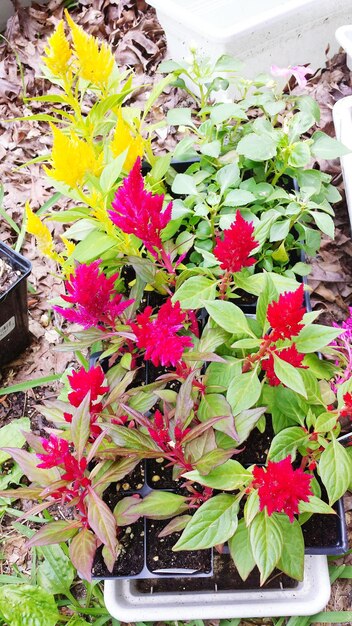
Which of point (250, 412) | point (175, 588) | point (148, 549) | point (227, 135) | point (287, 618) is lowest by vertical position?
point (287, 618)

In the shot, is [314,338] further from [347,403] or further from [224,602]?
[224,602]

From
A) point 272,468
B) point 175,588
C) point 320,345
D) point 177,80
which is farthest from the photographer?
point 177,80

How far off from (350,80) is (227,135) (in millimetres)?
731

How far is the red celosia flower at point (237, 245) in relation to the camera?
105cm

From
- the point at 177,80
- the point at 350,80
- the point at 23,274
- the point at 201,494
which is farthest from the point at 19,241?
the point at 350,80

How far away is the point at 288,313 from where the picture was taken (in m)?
0.98

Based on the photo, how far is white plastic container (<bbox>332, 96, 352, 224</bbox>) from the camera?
1.78 m

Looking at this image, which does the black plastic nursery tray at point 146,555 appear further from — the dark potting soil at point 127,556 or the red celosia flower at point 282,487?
the red celosia flower at point 282,487

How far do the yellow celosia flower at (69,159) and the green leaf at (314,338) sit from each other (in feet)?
1.76

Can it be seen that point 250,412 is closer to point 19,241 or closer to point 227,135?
point 227,135

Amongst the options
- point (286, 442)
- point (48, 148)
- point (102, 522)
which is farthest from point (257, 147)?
point (48, 148)

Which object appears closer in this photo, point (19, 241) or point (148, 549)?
point (148, 549)

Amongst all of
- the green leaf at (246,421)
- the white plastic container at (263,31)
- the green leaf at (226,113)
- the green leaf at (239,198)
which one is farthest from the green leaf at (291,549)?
the white plastic container at (263,31)

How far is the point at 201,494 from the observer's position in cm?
129
